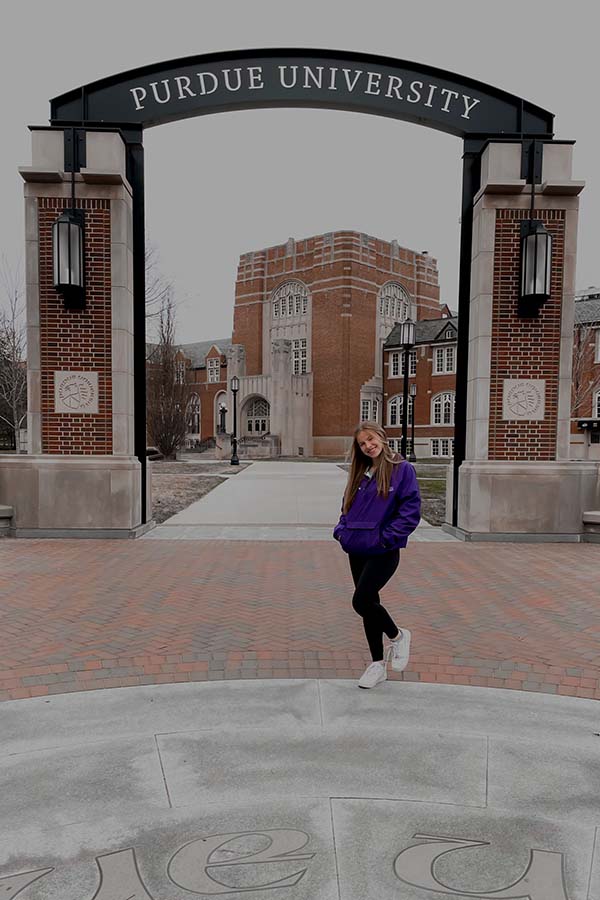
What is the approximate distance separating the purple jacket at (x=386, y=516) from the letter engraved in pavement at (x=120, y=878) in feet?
6.48

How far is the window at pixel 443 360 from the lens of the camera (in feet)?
162

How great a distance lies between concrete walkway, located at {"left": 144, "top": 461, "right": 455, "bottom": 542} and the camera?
9.55m

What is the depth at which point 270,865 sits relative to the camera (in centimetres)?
223

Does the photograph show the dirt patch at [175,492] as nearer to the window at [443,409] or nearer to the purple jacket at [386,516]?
the purple jacket at [386,516]

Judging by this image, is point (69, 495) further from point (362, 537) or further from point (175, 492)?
point (175, 492)

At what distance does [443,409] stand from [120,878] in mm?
49649

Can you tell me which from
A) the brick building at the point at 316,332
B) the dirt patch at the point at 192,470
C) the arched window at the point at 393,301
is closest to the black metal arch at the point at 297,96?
the dirt patch at the point at 192,470

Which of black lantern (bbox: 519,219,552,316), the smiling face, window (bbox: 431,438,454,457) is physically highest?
black lantern (bbox: 519,219,552,316)

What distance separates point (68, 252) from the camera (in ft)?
28.2

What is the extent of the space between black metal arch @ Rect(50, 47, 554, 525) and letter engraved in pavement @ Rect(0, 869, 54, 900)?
25.8 ft

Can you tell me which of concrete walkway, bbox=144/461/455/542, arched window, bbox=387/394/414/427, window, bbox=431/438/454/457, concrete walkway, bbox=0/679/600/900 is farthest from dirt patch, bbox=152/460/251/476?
arched window, bbox=387/394/414/427

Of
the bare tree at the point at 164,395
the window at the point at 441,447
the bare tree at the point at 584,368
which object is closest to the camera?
the bare tree at the point at 584,368

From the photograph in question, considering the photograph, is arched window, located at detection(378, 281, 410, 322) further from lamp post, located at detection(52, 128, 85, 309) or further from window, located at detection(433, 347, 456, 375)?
lamp post, located at detection(52, 128, 85, 309)

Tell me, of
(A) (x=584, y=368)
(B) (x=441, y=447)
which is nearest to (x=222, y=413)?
(B) (x=441, y=447)
